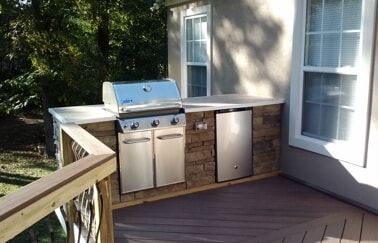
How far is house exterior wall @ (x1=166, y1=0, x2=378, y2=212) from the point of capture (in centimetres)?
351

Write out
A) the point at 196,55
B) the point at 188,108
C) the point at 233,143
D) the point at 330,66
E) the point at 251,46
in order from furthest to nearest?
the point at 196,55 → the point at 251,46 → the point at 233,143 → the point at 188,108 → the point at 330,66

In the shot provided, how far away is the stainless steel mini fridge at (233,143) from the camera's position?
4078mm

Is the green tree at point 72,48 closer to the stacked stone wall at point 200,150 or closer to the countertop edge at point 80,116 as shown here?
the countertop edge at point 80,116

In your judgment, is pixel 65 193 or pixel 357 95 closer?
pixel 65 193

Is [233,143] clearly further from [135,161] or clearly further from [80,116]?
[80,116]

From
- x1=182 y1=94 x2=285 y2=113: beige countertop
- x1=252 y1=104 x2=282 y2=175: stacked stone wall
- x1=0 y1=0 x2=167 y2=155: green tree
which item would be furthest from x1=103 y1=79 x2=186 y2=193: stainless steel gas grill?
x1=0 y1=0 x2=167 y2=155: green tree

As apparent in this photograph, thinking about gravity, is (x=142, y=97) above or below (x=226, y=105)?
above

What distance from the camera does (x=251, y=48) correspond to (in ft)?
16.0

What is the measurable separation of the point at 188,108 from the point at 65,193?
2.29 m

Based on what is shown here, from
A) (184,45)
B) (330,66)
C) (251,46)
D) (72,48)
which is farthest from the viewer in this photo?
(72,48)

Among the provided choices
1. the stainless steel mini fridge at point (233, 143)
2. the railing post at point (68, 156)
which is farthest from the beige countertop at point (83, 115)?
the stainless steel mini fridge at point (233, 143)

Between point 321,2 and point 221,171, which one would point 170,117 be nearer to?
point 221,171

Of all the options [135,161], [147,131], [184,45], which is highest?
[184,45]

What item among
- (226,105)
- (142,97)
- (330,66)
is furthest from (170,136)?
(330,66)
